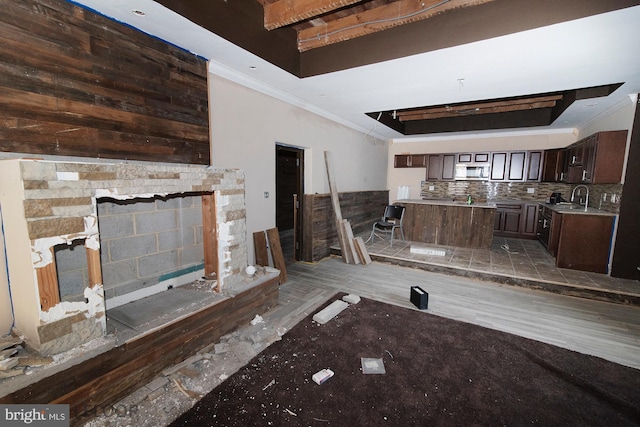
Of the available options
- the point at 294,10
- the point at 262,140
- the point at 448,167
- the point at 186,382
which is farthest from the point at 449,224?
the point at 186,382

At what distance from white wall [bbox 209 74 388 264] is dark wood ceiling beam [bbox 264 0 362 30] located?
86 centimetres

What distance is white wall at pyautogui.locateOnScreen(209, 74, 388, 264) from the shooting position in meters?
3.13

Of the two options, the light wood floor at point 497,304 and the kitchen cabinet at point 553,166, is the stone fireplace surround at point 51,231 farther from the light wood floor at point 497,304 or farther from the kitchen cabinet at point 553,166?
the kitchen cabinet at point 553,166

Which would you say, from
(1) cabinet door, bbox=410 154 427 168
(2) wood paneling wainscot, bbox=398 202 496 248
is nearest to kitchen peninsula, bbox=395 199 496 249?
(2) wood paneling wainscot, bbox=398 202 496 248

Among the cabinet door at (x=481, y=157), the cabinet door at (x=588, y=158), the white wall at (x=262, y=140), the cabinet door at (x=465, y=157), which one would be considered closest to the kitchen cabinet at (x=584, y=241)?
the cabinet door at (x=588, y=158)

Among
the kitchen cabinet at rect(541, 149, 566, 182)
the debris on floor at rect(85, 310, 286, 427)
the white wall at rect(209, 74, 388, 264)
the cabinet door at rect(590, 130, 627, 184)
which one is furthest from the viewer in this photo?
the kitchen cabinet at rect(541, 149, 566, 182)

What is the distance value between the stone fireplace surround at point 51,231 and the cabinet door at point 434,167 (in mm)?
6929

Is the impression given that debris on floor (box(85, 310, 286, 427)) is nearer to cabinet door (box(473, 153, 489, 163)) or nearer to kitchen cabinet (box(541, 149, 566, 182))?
cabinet door (box(473, 153, 489, 163))

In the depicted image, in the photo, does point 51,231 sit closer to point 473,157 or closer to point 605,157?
point 605,157

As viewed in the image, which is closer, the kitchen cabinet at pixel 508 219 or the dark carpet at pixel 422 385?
the dark carpet at pixel 422 385

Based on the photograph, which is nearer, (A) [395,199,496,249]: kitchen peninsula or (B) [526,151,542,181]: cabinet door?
(A) [395,199,496,249]: kitchen peninsula

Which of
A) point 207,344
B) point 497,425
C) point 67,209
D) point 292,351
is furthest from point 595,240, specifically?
point 67,209

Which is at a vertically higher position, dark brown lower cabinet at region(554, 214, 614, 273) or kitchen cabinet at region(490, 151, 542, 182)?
kitchen cabinet at region(490, 151, 542, 182)

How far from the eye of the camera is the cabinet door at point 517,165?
6371mm
